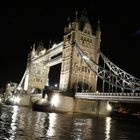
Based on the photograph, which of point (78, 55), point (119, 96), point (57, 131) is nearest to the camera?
point (57, 131)

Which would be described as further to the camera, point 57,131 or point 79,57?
point 79,57

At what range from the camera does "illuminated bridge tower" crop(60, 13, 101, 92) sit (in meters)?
67.0

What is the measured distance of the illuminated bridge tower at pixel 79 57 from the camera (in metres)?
67.0

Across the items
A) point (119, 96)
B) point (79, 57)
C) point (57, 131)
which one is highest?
point (79, 57)

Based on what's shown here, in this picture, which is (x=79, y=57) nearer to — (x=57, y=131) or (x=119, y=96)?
(x=119, y=96)

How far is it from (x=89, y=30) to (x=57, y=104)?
2200 cm

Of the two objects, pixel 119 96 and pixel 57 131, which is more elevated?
pixel 119 96

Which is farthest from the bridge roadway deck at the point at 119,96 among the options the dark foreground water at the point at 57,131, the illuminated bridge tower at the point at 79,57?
the illuminated bridge tower at the point at 79,57

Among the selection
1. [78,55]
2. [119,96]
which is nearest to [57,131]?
[119,96]

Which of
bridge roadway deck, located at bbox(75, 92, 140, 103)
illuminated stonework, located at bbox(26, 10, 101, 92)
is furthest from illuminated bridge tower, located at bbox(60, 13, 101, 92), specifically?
bridge roadway deck, located at bbox(75, 92, 140, 103)

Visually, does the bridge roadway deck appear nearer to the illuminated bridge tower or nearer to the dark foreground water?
the dark foreground water

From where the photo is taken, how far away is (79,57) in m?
68.1

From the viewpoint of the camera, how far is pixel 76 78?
6769 cm

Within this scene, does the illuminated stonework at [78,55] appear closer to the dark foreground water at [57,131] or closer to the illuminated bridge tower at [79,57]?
the illuminated bridge tower at [79,57]
